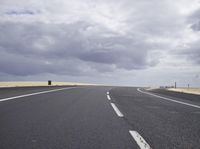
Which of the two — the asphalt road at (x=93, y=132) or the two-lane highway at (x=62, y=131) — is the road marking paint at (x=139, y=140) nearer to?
the asphalt road at (x=93, y=132)

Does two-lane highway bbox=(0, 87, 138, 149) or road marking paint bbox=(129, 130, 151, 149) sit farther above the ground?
two-lane highway bbox=(0, 87, 138, 149)

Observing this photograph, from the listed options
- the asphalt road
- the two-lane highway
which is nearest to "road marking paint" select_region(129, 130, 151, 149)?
the asphalt road

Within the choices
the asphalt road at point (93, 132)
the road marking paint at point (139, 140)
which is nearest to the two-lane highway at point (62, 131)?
the asphalt road at point (93, 132)

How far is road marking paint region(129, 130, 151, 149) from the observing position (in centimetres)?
590

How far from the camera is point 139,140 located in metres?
6.42

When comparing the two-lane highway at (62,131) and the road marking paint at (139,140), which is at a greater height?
the two-lane highway at (62,131)

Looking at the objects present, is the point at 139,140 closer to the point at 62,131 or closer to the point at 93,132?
the point at 93,132

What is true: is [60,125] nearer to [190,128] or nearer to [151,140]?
[151,140]

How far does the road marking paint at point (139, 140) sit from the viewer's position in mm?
5902

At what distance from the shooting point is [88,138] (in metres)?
6.48

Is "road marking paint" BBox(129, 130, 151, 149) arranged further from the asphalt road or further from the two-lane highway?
the two-lane highway

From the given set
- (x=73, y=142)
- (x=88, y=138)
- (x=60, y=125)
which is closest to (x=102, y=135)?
(x=88, y=138)

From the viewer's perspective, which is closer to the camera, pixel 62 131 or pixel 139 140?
pixel 139 140

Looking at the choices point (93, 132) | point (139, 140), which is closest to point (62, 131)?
point (93, 132)
